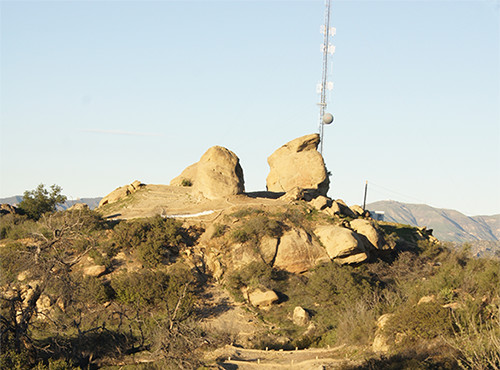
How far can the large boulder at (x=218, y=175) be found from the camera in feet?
110

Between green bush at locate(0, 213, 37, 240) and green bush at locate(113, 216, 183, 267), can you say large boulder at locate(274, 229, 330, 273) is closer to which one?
green bush at locate(113, 216, 183, 267)

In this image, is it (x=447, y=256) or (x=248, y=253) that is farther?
(x=447, y=256)

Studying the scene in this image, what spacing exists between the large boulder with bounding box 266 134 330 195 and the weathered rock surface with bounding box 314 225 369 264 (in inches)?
439

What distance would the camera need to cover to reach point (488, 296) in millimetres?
22922

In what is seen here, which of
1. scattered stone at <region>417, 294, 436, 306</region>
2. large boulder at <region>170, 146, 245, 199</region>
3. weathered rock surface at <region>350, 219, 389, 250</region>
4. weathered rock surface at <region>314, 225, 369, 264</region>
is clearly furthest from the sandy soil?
scattered stone at <region>417, 294, 436, 306</region>

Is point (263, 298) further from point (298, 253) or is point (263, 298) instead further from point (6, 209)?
point (6, 209)

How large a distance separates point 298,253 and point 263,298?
13.2 feet

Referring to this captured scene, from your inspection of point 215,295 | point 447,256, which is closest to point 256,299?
point 215,295

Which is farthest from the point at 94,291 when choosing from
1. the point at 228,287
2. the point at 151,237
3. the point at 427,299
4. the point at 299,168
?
the point at 299,168

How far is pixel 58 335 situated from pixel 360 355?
10562 mm

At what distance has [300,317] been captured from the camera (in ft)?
81.0

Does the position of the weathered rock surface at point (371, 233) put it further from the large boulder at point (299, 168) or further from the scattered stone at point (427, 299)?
the large boulder at point (299, 168)

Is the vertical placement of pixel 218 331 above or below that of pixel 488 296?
below

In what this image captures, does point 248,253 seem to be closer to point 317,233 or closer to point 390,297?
point 317,233
